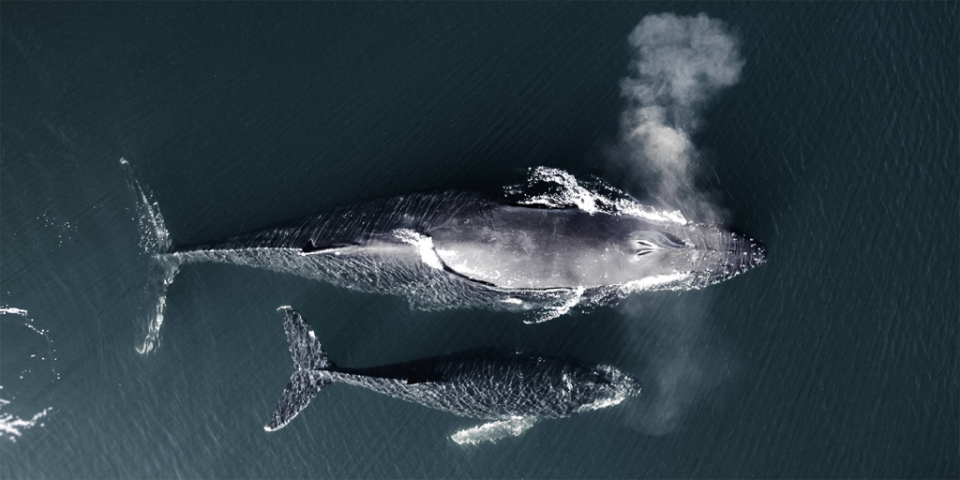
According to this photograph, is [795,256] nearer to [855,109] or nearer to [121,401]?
[855,109]

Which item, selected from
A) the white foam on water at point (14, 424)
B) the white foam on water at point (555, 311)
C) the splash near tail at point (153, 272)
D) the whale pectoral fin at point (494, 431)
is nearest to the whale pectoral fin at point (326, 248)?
the splash near tail at point (153, 272)

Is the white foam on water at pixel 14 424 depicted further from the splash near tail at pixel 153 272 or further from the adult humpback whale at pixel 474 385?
the adult humpback whale at pixel 474 385

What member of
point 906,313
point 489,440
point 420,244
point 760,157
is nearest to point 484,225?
point 420,244

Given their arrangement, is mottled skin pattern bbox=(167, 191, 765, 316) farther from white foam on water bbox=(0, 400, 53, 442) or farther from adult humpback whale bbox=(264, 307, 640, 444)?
white foam on water bbox=(0, 400, 53, 442)

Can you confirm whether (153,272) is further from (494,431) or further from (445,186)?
(494,431)

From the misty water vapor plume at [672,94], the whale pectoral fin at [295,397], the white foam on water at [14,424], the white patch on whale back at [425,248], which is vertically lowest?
the white foam on water at [14,424]
